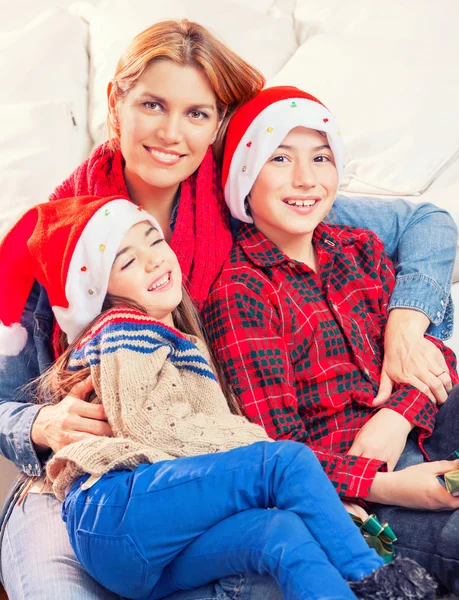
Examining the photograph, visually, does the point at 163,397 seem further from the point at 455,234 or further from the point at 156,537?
the point at 455,234

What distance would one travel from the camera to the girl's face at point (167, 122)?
1.44 meters

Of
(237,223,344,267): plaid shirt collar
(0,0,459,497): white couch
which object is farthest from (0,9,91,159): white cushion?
(237,223,344,267): plaid shirt collar

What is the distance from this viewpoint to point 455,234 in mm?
1705

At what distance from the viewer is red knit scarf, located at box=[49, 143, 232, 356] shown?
4.91 feet

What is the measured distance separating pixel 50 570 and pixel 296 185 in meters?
0.76

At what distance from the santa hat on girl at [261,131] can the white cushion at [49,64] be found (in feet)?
2.73

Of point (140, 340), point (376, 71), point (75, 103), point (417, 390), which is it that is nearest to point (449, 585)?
point (417, 390)

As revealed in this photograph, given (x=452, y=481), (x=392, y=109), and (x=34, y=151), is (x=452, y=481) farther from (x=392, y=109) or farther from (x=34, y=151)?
(x=34, y=151)

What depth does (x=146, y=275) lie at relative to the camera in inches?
53.1

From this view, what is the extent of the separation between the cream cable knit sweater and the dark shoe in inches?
12.0

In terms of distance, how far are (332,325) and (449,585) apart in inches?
19.1

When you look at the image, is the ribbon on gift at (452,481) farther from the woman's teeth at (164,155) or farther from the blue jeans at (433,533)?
the woman's teeth at (164,155)

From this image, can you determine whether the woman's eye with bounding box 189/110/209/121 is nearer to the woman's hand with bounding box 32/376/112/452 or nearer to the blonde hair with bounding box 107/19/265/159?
the blonde hair with bounding box 107/19/265/159

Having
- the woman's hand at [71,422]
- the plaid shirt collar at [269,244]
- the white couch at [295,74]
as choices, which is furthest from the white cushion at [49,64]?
the woman's hand at [71,422]
